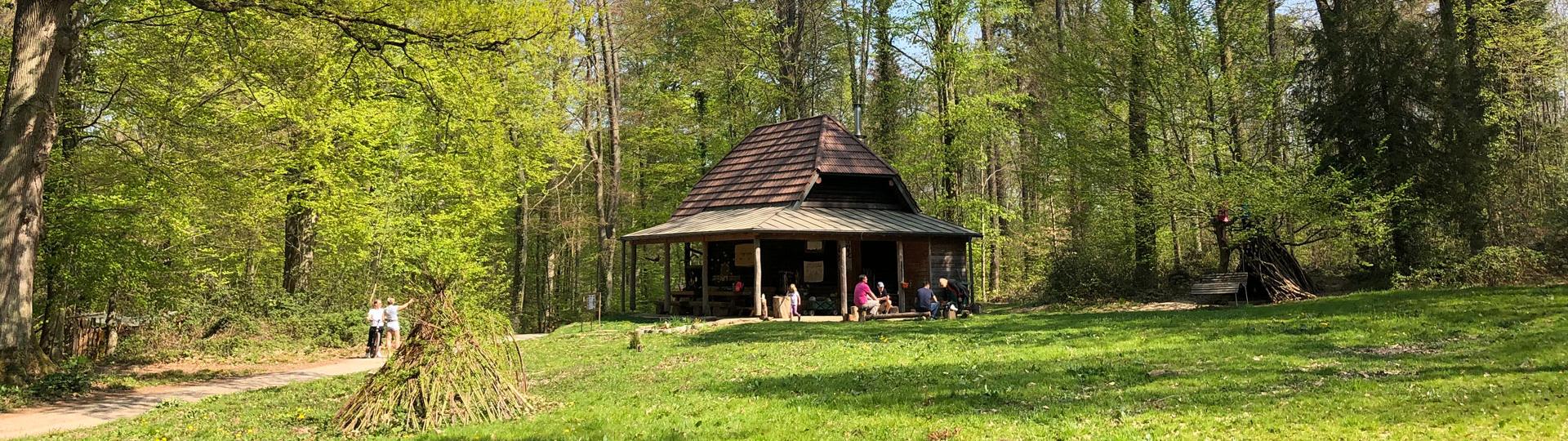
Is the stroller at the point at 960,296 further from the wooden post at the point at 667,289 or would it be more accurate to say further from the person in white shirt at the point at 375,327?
the person in white shirt at the point at 375,327

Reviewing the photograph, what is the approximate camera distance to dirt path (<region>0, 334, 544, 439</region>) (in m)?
10.1

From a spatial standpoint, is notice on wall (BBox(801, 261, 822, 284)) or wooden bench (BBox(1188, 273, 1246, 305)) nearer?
wooden bench (BBox(1188, 273, 1246, 305))

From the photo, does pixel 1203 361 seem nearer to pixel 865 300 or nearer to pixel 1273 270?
pixel 865 300

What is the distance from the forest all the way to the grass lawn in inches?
109

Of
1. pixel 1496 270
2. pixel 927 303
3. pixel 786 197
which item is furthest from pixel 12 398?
pixel 1496 270

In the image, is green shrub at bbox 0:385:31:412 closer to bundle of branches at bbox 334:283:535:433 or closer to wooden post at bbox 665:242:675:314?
bundle of branches at bbox 334:283:535:433

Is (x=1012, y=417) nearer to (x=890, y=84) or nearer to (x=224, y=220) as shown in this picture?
(x=224, y=220)

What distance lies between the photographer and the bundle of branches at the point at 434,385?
8.48 metres

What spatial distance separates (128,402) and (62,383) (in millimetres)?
1368

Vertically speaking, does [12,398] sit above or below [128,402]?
above

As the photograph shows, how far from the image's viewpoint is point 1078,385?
8.98 meters

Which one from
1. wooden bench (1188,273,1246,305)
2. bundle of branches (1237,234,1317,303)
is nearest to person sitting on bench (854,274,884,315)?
wooden bench (1188,273,1246,305)

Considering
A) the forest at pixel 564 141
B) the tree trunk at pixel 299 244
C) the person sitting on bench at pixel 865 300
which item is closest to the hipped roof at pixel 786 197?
the person sitting on bench at pixel 865 300

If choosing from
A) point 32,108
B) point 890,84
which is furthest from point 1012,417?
point 890,84
